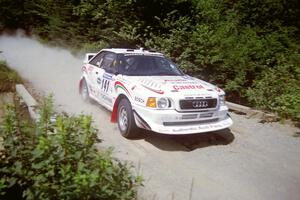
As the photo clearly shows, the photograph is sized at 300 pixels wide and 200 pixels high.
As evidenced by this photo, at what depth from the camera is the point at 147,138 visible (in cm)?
680

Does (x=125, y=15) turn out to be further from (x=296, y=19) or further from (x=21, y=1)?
(x=21, y=1)

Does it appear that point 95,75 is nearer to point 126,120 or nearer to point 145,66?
point 145,66

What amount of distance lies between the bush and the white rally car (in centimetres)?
262

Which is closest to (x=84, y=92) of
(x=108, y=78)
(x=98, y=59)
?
(x=98, y=59)

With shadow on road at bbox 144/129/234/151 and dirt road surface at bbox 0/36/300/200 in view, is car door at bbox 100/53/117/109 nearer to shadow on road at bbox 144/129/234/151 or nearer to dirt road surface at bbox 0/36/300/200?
dirt road surface at bbox 0/36/300/200

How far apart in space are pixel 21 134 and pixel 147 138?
12.1 feet

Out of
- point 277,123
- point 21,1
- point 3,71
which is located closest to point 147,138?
point 277,123

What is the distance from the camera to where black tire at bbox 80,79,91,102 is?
9.11m

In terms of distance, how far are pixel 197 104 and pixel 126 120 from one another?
1.47 metres

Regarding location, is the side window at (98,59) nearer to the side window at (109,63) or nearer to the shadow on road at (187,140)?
the side window at (109,63)

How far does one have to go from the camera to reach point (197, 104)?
6133mm

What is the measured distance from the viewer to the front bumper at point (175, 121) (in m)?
5.95

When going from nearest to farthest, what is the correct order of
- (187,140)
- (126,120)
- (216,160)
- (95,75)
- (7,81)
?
(216,160)
(126,120)
(187,140)
(95,75)
(7,81)

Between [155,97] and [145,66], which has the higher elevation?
[145,66]
